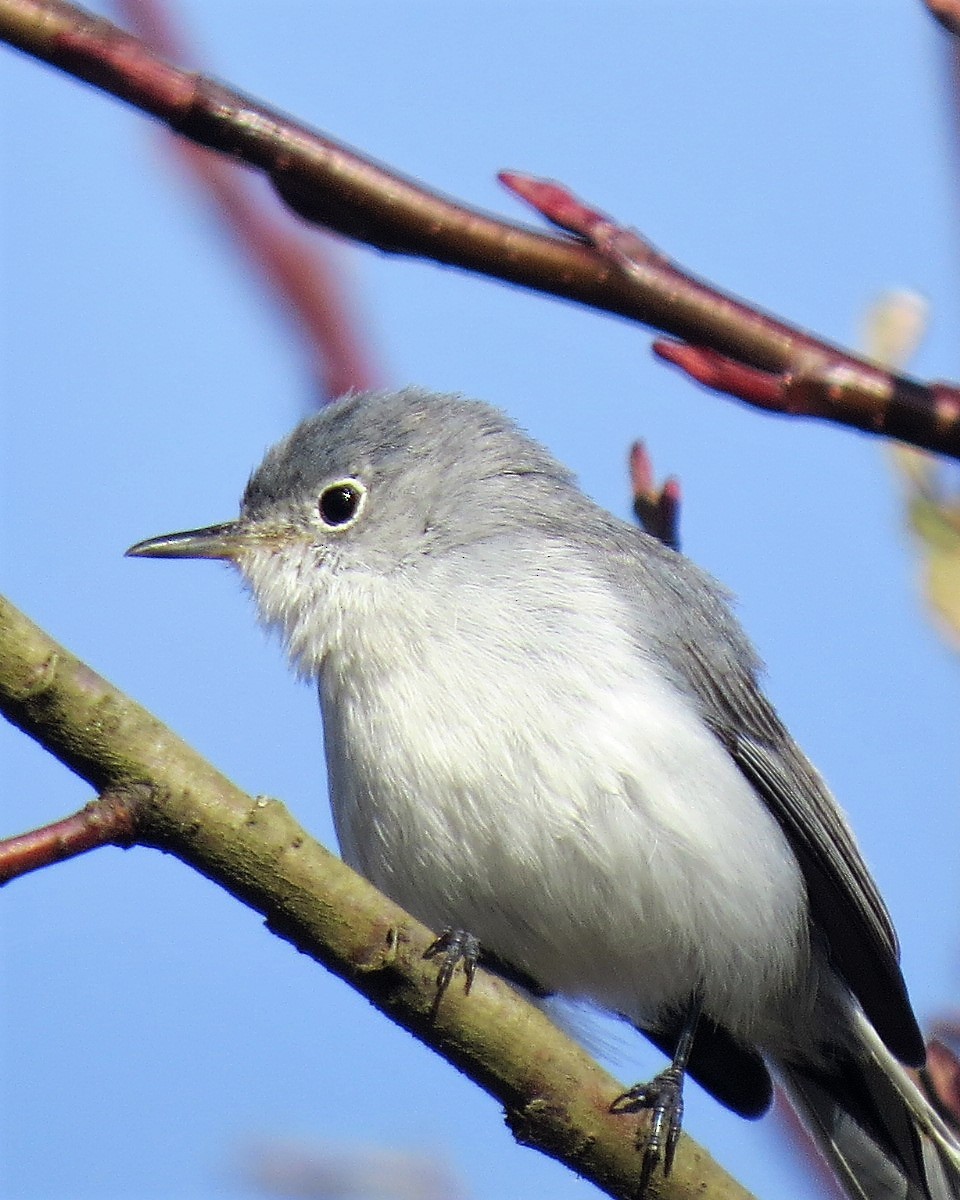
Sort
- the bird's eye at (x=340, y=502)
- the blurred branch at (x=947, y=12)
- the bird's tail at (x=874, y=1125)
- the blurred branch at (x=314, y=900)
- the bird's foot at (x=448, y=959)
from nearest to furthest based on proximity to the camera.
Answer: the blurred branch at (x=947, y=12) < the blurred branch at (x=314, y=900) < the bird's foot at (x=448, y=959) < the bird's tail at (x=874, y=1125) < the bird's eye at (x=340, y=502)

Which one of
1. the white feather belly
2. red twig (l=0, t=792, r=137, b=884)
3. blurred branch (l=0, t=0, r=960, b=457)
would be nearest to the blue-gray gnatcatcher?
the white feather belly

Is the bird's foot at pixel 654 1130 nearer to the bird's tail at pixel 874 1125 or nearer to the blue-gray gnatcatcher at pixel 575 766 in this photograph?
the blue-gray gnatcatcher at pixel 575 766

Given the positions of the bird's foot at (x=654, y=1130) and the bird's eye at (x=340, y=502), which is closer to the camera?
the bird's foot at (x=654, y=1130)

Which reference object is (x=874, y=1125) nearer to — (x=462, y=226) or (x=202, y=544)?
(x=202, y=544)

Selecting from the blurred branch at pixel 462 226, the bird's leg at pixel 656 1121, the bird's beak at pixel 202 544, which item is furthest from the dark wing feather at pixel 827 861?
the blurred branch at pixel 462 226

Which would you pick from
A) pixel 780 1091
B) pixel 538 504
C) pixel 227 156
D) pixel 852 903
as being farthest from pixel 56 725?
pixel 780 1091

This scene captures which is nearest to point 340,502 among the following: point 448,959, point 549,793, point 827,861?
point 549,793

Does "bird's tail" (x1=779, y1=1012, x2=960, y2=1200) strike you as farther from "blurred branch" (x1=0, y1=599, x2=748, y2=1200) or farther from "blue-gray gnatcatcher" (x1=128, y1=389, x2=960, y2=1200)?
"blurred branch" (x1=0, y1=599, x2=748, y2=1200)
